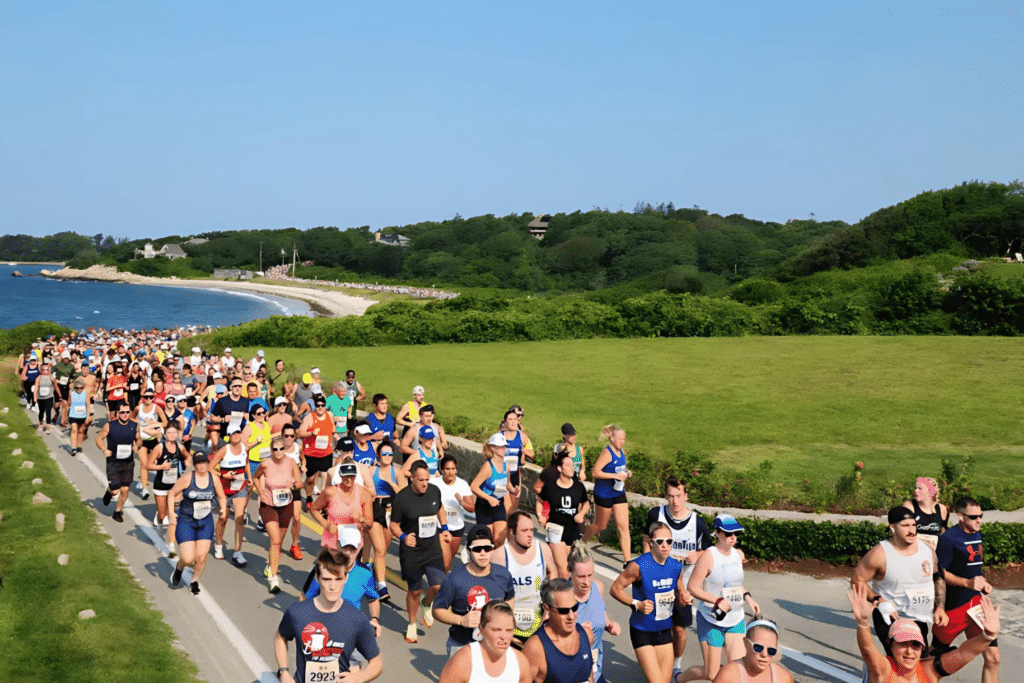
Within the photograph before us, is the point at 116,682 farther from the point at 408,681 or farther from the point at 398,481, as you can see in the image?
the point at 398,481

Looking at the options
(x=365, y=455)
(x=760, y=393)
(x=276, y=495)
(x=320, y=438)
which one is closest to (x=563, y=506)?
(x=365, y=455)

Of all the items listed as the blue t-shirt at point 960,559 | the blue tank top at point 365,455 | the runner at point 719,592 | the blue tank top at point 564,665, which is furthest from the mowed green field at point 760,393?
the blue tank top at point 564,665

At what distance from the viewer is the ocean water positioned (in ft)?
372

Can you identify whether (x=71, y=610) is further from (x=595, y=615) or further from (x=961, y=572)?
(x=961, y=572)

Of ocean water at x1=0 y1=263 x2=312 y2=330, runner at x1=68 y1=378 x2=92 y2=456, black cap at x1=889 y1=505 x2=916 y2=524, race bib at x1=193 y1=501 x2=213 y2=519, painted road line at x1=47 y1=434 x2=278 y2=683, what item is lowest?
ocean water at x1=0 y1=263 x2=312 y2=330

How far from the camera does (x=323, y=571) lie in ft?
17.2

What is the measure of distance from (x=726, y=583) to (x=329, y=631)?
10.0ft

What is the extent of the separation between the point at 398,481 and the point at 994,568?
24.0 feet

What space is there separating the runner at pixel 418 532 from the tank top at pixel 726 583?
112 inches

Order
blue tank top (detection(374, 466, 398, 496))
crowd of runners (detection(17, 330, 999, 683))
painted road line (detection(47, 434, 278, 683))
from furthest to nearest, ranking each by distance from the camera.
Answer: blue tank top (detection(374, 466, 398, 496)) < painted road line (detection(47, 434, 278, 683)) < crowd of runners (detection(17, 330, 999, 683))

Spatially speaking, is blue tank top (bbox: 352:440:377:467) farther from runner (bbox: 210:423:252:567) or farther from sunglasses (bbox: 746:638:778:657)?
sunglasses (bbox: 746:638:778:657)

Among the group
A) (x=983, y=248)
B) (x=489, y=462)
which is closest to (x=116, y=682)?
(x=489, y=462)

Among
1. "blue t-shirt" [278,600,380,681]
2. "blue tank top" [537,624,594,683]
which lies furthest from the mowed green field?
"blue t-shirt" [278,600,380,681]

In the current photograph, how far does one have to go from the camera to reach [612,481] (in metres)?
10.2
